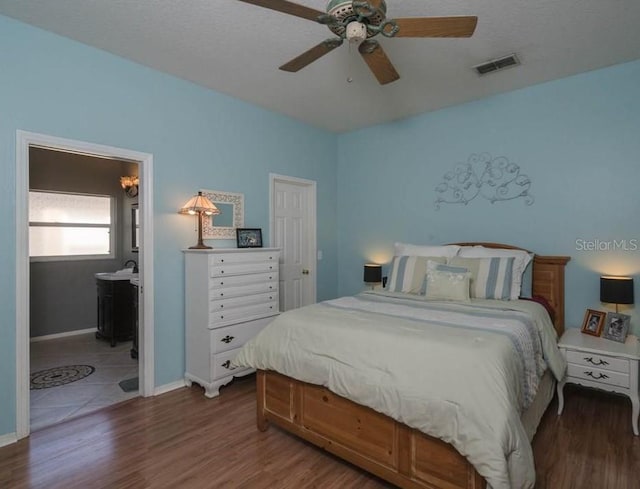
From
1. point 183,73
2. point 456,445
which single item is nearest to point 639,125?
point 456,445

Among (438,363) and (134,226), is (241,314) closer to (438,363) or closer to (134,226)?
(438,363)

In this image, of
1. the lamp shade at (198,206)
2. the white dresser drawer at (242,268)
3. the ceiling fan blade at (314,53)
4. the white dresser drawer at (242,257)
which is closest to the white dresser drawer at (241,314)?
the white dresser drawer at (242,268)

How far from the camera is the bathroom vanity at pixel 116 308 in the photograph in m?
4.32

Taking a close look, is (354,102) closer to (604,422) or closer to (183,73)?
(183,73)

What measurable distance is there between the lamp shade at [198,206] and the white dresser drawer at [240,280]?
24.8 inches

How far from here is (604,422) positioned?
2.52 m

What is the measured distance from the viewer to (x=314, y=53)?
1942 mm

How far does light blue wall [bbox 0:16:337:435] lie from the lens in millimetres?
2311

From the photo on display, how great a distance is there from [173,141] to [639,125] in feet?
13.1

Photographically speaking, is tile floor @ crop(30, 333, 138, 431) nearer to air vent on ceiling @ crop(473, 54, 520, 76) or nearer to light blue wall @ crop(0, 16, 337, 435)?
light blue wall @ crop(0, 16, 337, 435)

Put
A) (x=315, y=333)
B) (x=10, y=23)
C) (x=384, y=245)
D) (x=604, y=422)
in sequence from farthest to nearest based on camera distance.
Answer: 1. (x=384, y=245)
2. (x=604, y=422)
3. (x=10, y=23)
4. (x=315, y=333)

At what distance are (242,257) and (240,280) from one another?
0.21 metres

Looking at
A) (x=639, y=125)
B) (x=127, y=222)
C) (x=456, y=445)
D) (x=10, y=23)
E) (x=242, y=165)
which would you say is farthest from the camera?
(x=127, y=222)

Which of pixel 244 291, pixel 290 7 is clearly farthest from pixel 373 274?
pixel 290 7
